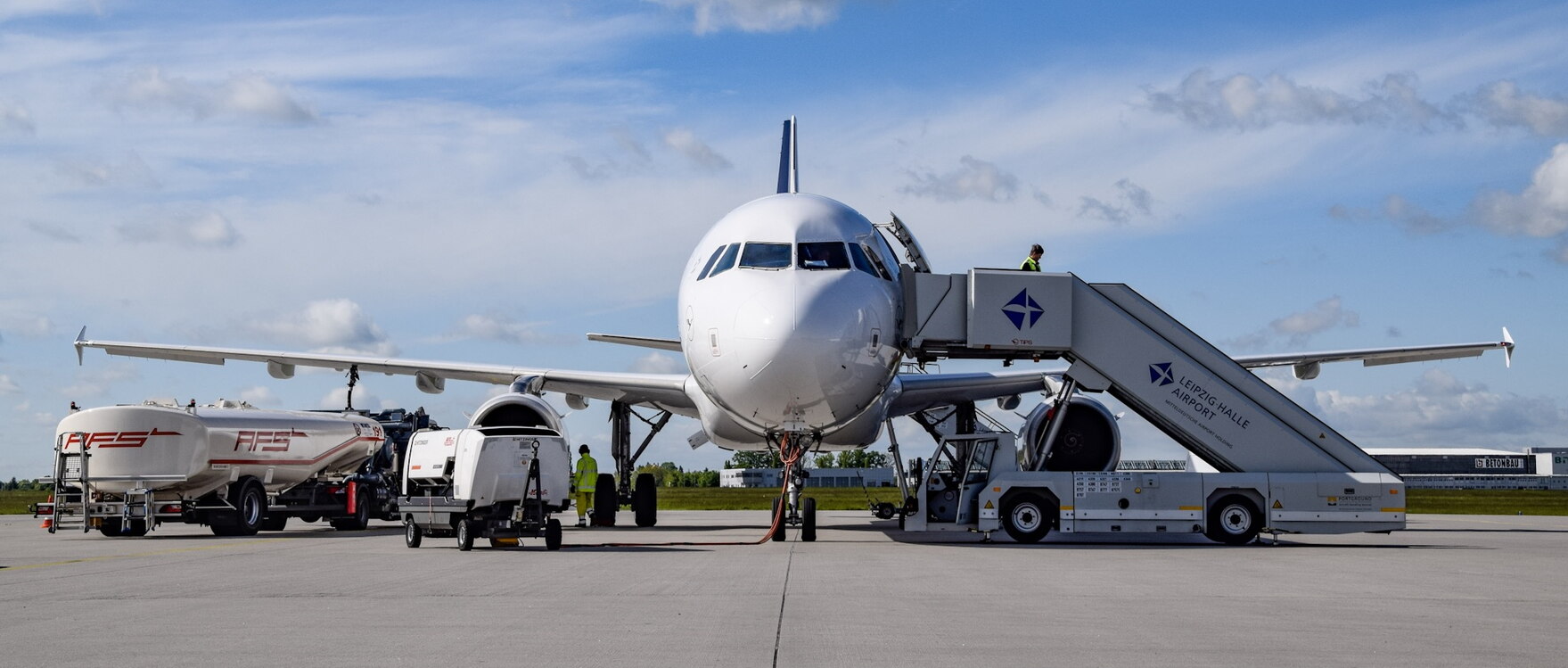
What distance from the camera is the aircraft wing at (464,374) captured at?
23.0 m

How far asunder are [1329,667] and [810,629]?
2987 millimetres

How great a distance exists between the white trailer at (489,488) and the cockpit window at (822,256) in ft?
14.6

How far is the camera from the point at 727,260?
16969mm

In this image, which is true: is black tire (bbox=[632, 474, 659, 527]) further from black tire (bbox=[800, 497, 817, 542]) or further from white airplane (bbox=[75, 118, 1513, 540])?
black tire (bbox=[800, 497, 817, 542])

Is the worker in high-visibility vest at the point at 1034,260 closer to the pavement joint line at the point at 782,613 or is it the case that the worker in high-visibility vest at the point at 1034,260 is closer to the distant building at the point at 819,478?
the pavement joint line at the point at 782,613

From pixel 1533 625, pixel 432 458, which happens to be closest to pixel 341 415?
pixel 432 458

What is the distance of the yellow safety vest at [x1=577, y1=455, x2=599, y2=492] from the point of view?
23.6m

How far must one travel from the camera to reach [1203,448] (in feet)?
60.8

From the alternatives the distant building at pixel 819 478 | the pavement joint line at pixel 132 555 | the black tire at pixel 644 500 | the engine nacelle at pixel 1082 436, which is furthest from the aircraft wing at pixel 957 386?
the distant building at pixel 819 478

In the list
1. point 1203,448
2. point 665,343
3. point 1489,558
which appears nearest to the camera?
point 1489,558

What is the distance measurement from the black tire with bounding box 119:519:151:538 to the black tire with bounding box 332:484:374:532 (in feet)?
13.1

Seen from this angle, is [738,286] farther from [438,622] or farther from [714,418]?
[438,622]

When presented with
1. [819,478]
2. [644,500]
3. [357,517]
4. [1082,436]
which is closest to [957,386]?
[1082,436]

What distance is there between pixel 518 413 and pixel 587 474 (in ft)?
11.7
